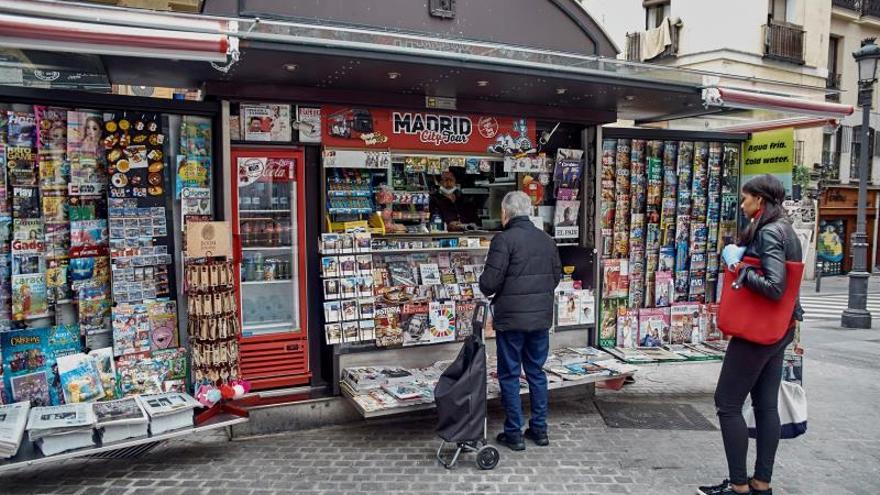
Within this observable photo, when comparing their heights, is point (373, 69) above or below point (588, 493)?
above

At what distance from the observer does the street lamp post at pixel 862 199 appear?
10547 millimetres

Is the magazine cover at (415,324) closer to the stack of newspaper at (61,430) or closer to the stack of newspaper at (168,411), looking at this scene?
the stack of newspaper at (168,411)

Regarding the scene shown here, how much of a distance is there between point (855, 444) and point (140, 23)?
5.94 metres

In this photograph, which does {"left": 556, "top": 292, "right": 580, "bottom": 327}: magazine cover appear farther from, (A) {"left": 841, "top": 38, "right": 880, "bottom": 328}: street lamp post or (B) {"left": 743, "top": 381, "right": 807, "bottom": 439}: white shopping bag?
(A) {"left": 841, "top": 38, "right": 880, "bottom": 328}: street lamp post

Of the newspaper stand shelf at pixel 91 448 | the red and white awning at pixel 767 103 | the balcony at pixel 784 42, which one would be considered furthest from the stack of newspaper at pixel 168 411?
the balcony at pixel 784 42

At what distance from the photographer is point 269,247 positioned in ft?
17.5

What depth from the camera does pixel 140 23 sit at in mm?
3580

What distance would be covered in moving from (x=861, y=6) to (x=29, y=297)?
26050 millimetres

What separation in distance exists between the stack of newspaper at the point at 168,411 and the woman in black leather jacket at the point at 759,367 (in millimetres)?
3437

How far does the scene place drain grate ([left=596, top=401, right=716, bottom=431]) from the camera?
5336 mm

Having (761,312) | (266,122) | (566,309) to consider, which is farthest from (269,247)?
(761,312)

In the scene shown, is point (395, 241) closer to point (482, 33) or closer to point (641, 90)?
point (482, 33)

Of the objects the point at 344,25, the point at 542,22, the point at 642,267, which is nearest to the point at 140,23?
the point at 344,25

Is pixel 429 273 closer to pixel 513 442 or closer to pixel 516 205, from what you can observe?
pixel 516 205
